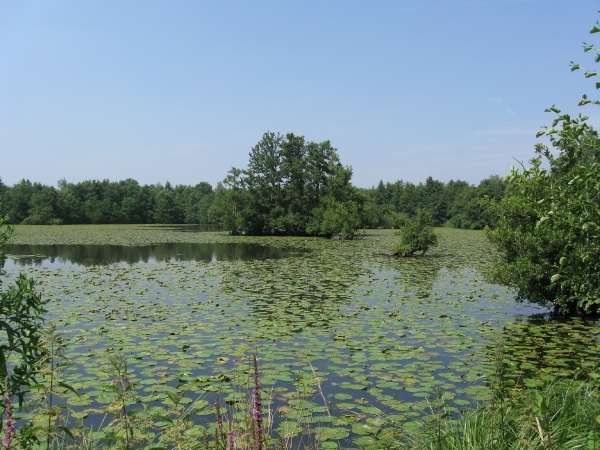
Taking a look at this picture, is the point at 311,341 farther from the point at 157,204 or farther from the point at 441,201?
the point at 157,204

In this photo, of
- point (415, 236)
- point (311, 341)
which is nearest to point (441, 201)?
point (415, 236)

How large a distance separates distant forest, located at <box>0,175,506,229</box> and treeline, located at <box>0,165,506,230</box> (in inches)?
5.5

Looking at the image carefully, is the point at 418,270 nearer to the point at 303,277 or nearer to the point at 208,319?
the point at 303,277

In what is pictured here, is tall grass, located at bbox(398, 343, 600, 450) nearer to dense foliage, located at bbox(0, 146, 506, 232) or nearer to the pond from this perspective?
the pond

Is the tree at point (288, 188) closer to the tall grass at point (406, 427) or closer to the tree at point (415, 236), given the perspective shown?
the tree at point (415, 236)

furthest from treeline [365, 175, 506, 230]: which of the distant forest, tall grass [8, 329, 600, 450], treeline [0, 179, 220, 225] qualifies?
tall grass [8, 329, 600, 450]

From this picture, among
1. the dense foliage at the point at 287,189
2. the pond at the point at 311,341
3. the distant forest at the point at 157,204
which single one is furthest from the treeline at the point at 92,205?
the pond at the point at 311,341

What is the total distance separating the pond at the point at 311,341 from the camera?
18.9 feet

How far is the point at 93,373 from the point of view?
22.0 ft

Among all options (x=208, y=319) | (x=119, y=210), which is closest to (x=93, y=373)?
(x=208, y=319)

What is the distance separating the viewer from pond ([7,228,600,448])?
576 cm

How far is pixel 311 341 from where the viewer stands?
8367 mm

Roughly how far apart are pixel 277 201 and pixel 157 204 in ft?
142

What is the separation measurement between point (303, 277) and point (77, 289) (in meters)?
6.89
